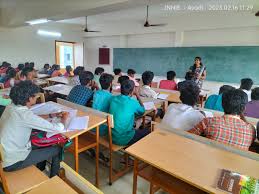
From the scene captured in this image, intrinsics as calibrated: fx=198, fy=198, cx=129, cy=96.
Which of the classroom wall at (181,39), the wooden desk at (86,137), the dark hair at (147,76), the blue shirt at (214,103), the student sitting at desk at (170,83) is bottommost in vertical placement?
the wooden desk at (86,137)

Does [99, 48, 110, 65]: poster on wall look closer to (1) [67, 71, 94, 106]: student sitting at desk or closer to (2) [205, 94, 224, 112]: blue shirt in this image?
(1) [67, 71, 94, 106]: student sitting at desk

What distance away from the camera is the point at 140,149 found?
1.49 meters

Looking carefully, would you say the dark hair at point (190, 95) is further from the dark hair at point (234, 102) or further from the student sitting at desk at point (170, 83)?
the student sitting at desk at point (170, 83)

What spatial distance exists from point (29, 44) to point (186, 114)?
8.01 metres

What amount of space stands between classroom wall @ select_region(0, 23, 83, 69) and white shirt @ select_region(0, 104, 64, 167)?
715 cm

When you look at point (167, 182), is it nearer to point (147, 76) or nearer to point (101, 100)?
point (101, 100)

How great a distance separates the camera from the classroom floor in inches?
85.1

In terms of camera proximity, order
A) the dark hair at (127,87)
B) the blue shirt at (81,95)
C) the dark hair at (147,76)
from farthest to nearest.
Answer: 1. the dark hair at (147,76)
2. the blue shirt at (81,95)
3. the dark hair at (127,87)

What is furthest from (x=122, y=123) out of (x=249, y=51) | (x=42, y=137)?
(x=249, y=51)

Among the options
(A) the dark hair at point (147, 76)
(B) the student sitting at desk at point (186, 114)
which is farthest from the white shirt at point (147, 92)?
(B) the student sitting at desk at point (186, 114)

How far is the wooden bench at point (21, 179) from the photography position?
54.8 inches

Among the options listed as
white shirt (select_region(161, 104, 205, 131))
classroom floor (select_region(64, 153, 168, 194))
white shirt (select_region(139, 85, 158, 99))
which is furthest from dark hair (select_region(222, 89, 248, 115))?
white shirt (select_region(139, 85, 158, 99))

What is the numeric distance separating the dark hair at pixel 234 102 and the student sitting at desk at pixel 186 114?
0.35 metres

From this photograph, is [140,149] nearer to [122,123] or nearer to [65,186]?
[65,186]
